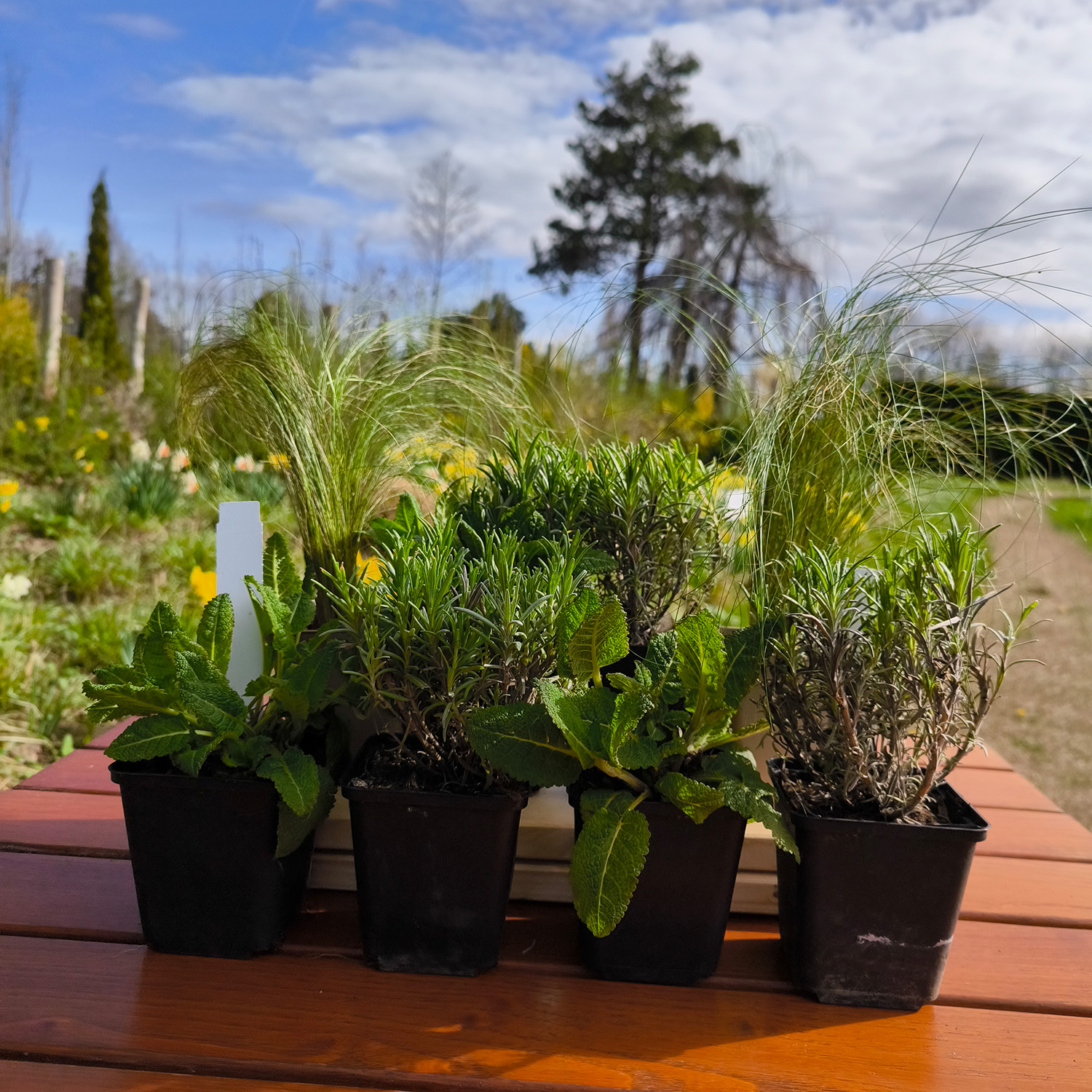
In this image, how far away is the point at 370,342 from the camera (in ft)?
5.97

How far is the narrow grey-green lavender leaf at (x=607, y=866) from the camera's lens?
3.00 feet

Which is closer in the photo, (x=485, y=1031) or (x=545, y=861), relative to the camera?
(x=485, y=1031)

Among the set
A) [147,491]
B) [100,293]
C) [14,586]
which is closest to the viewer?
[14,586]

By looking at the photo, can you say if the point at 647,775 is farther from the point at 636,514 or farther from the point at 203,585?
the point at 203,585

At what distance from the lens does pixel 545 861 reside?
121cm

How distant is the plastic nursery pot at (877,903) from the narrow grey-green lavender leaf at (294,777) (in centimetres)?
55

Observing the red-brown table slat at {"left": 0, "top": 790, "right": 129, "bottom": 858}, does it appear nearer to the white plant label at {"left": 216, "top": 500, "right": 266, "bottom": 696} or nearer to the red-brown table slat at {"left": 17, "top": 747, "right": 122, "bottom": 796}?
the red-brown table slat at {"left": 17, "top": 747, "right": 122, "bottom": 796}

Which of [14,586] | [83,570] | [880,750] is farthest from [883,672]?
[83,570]

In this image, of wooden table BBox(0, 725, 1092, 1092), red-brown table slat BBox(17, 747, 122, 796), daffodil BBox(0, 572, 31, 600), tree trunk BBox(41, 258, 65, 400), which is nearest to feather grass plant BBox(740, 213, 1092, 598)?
wooden table BBox(0, 725, 1092, 1092)

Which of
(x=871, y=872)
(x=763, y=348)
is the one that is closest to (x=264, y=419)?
(x=763, y=348)

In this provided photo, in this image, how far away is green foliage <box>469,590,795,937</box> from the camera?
93 centimetres

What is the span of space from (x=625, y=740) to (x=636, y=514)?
0.48 m

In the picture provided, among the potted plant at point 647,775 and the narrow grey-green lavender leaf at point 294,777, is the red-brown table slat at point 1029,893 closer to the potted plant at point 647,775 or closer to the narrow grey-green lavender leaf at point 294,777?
the potted plant at point 647,775

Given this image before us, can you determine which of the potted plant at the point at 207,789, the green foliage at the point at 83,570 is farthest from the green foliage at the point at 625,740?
the green foliage at the point at 83,570
